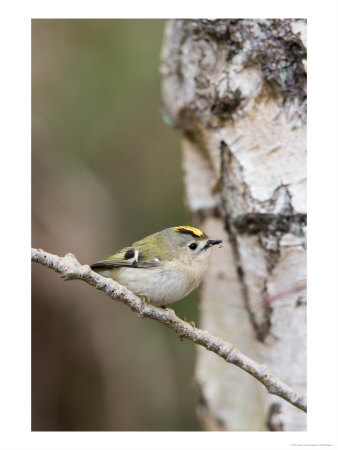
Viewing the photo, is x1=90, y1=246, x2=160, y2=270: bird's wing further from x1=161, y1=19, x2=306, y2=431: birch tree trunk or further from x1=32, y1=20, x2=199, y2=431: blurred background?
x1=32, y1=20, x2=199, y2=431: blurred background

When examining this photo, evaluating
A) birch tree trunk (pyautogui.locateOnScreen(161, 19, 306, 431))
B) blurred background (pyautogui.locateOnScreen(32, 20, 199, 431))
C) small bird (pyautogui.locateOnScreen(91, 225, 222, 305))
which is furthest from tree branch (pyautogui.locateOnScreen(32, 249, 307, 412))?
blurred background (pyautogui.locateOnScreen(32, 20, 199, 431))

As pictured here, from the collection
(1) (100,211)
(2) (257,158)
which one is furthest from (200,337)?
(1) (100,211)

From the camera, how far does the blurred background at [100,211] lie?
9.05 ft

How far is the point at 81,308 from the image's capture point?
292 cm

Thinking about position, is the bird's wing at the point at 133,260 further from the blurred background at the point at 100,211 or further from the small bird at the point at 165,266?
the blurred background at the point at 100,211

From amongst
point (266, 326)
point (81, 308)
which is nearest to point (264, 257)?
point (266, 326)

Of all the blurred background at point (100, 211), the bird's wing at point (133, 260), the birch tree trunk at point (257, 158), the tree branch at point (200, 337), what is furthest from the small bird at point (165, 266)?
the blurred background at point (100, 211)

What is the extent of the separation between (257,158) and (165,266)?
649 mm

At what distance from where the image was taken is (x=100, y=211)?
3209mm

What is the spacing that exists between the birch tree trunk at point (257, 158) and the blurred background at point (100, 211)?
62cm

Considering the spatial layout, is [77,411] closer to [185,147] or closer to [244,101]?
[185,147]

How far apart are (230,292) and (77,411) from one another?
111cm
